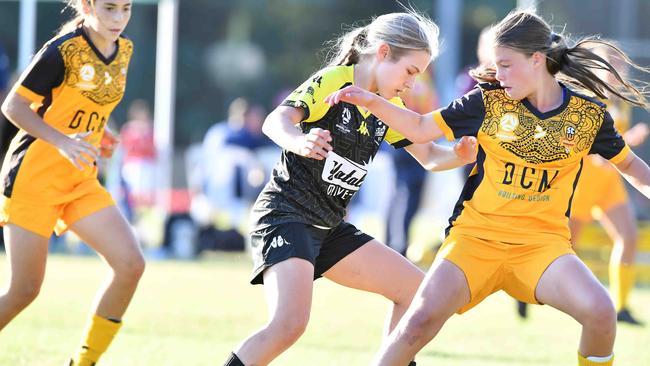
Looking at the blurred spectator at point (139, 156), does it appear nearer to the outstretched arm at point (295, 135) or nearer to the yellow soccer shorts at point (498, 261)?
the outstretched arm at point (295, 135)

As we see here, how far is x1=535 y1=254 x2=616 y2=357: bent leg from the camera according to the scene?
413 cm

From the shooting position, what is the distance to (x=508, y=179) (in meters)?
4.40

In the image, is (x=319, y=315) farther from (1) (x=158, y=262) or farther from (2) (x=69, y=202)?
(1) (x=158, y=262)

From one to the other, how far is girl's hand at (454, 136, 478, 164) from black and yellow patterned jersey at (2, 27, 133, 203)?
5.33 ft

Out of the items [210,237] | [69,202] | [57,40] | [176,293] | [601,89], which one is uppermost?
[57,40]

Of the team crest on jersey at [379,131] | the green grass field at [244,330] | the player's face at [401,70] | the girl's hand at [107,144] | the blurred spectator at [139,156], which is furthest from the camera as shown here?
the blurred spectator at [139,156]

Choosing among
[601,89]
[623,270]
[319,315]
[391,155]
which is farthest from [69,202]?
[391,155]

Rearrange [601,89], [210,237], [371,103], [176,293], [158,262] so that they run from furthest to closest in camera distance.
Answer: [210,237] < [158,262] < [176,293] < [601,89] < [371,103]

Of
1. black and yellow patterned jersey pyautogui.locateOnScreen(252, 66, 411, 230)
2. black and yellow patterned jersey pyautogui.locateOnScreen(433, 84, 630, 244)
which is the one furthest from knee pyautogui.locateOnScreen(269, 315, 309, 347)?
black and yellow patterned jersey pyautogui.locateOnScreen(433, 84, 630, 244)

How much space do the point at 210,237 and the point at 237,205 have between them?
3.20 feet

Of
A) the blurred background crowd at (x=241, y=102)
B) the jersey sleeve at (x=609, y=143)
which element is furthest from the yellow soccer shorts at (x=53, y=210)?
the jersey sleeve at (x=609, y=143)

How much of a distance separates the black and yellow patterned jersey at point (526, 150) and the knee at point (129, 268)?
152 cm

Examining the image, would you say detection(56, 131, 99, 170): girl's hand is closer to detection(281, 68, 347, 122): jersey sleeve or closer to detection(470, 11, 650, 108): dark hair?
detection(281, 68, 347, 122): jersey sleeve

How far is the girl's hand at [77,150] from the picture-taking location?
4746 mm
